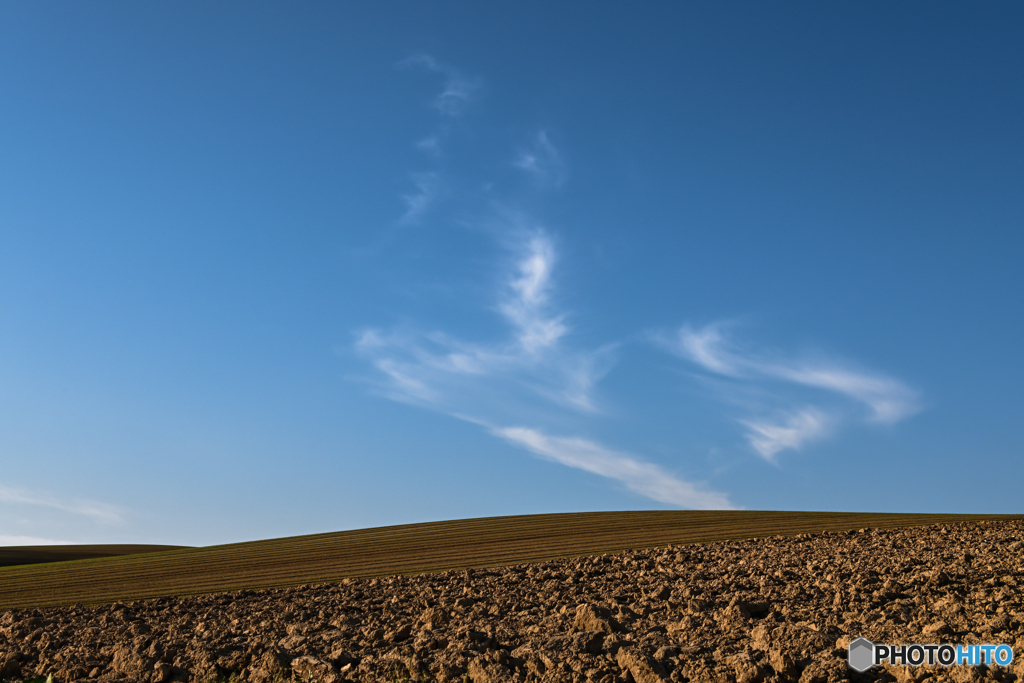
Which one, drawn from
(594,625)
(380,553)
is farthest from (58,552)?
(594,625)

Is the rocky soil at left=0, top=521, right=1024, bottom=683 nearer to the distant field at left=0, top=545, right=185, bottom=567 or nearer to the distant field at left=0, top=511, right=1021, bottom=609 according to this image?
the distant field at left=0, top=511, right=1021, bottom=609

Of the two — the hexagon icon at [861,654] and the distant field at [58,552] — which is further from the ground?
the hexagon icon at [861,654]

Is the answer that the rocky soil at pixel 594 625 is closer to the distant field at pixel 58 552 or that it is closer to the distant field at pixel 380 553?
the distant field at pixel 380 553

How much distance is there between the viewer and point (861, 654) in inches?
211

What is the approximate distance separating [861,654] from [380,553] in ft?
60.8

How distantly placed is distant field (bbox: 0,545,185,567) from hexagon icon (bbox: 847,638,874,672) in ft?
121

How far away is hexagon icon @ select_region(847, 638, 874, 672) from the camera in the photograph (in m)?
5.09

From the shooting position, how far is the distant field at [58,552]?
35812mm

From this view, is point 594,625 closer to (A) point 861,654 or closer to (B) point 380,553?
(A) point 861,654

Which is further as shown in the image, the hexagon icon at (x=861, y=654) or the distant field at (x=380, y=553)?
the distant field at (x=380, y=553)

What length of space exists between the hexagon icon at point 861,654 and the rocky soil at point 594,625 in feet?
0.27

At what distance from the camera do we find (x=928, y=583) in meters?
8.22

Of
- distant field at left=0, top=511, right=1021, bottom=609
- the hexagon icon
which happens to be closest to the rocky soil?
the hexagon icon

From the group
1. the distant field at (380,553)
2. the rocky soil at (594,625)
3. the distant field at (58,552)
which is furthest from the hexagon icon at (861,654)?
the distant field at (58,552)
